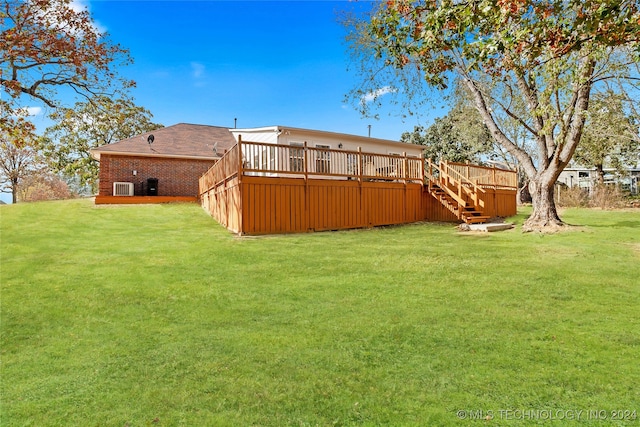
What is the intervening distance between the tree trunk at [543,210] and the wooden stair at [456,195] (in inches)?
69.8

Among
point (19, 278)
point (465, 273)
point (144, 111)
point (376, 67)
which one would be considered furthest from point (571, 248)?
point (144, 111)

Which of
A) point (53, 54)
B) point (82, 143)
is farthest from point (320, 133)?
point (82, 143)

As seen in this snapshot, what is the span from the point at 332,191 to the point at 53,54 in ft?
27.2

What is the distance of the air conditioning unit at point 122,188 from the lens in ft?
57.8

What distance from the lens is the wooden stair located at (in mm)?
12211

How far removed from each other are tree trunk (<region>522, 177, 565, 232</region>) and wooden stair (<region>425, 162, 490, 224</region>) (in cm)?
177

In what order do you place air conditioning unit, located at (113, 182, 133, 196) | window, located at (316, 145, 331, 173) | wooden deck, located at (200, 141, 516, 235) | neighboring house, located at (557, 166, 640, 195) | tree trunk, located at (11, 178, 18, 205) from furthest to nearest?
neighboring house, located at (557, 166, 640, 195) → tree trunk, located at (11, 178, 18, 205) → air conditioning unit, located at (113, 182, 133, 196) → window, located at (316, 145, 331, 173) → wooden deck, located at (200, 141, 516, 235)

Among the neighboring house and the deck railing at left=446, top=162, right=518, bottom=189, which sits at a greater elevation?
the neighboring house

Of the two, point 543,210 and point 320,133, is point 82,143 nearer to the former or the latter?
point 320,133

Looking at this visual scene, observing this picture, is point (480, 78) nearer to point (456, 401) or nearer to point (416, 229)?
point (416, 229)

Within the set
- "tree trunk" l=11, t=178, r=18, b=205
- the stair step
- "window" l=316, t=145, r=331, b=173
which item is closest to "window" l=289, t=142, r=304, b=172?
"window" l=316, t=145, r=331, b=173

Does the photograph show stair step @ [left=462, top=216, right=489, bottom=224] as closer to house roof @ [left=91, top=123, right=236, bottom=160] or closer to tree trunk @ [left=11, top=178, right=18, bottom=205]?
house roof @ [left=91, top=123, right=236, bottom=160]

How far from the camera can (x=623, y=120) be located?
16.4m

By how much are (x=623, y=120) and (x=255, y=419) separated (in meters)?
21.1
